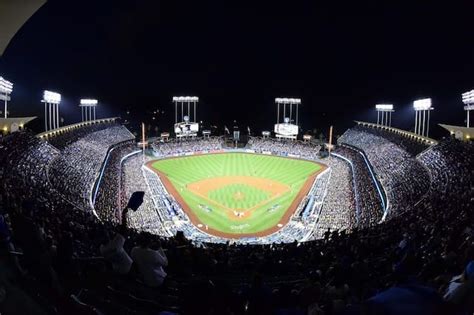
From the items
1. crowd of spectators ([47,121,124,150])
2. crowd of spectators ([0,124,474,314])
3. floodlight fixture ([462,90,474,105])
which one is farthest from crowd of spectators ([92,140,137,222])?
floodlight fixture ([462,90,474,105])

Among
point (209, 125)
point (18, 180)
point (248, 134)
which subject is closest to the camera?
point (18, 180)

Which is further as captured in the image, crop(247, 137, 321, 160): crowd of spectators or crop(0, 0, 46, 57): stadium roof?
crop(247, 137, 321, 160): crowd of spectators

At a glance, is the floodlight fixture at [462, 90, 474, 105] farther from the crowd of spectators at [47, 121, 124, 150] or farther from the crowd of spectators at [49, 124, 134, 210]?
the crowd of spectators at [47, 121, 124, 150]

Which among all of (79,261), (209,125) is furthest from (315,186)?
(209,125)

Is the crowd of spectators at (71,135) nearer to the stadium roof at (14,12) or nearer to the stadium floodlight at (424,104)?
the stadium roof at (14,12)

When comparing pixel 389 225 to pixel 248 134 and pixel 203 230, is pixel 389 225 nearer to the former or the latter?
pixel 203 230

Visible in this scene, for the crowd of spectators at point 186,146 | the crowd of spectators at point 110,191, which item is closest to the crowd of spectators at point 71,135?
the crowd of spectators at point 110,191

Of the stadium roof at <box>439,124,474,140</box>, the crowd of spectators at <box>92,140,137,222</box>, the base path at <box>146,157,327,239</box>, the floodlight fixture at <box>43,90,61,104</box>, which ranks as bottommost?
the base path at <box>146,157,327,239</box>
